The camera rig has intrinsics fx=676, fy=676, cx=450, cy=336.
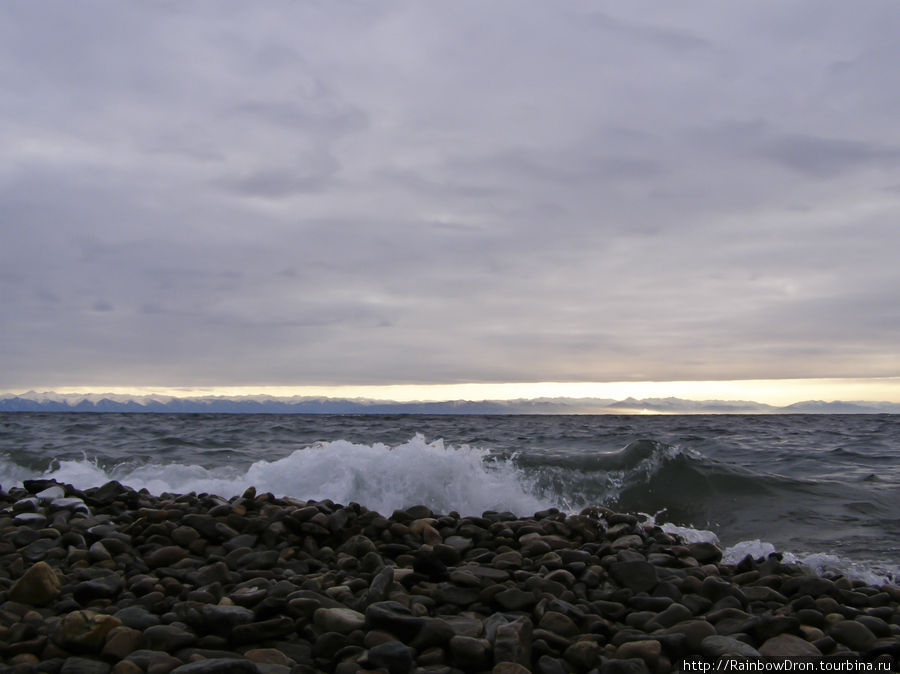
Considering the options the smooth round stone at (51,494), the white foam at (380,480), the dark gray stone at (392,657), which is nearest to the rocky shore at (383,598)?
the dark gray stone at (392,657)

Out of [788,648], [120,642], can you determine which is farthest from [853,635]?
[120,642]

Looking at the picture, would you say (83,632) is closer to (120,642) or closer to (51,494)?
(120,642)

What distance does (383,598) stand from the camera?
4.53 meters

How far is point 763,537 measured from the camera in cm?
860

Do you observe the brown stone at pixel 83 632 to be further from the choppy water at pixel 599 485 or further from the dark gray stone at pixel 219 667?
the choppy water at pixel 599 485

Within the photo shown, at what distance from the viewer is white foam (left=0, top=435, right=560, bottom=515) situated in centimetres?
980

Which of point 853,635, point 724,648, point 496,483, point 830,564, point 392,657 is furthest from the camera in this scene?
point 496,483

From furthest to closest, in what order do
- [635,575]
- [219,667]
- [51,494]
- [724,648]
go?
[51,494] < [635,575] < [724,648] < [219,667]

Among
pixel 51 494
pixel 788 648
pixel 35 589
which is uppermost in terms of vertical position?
pixel 51 494

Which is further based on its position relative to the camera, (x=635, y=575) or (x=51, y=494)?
(x=51, y=494)

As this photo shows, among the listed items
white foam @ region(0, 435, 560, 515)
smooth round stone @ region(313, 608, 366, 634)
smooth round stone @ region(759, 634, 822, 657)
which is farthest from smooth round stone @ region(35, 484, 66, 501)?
smooth round stone @ region(759, 634, 822, 657)

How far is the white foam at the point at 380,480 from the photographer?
9797 mm

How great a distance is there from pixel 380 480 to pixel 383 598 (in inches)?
220

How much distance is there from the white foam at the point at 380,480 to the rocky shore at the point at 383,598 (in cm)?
280
